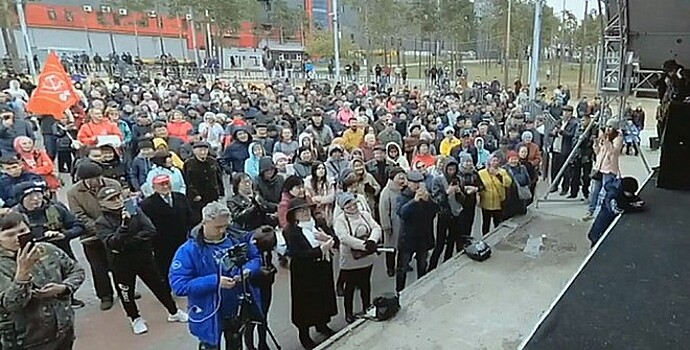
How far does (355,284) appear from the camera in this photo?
459 cm

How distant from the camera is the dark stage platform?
2.14m

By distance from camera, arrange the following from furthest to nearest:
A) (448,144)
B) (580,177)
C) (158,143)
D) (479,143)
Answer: (580,177), (448,144), (479,143), (158,143)

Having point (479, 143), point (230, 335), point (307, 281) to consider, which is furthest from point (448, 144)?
point (230, 335)

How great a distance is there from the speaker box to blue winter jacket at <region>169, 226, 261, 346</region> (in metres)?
3.87

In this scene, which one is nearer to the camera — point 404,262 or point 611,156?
point 404,262

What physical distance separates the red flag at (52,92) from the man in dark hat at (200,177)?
3.74 metres

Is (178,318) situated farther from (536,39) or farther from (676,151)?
(536,39)

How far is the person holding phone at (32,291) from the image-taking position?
2.72 meters

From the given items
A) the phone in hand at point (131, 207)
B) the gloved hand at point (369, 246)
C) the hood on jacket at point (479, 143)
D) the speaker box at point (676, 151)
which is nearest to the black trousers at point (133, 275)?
the phone in hand at point (131, 207)

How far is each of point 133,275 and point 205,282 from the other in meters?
1.41

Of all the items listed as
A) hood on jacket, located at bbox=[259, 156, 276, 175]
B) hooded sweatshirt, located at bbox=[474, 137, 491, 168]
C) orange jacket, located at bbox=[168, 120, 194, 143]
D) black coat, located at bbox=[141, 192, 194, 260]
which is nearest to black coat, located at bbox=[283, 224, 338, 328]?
black coat, located at bbox=[141, 192, 194, 260]

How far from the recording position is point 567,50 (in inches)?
1396

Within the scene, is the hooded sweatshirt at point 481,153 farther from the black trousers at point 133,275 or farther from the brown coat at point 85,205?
the brown coat at point 85,205

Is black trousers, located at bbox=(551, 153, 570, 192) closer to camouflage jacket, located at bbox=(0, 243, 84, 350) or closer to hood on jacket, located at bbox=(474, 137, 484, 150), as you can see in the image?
hood on jacket, located at bbox=(474, 137, 484, 150)
